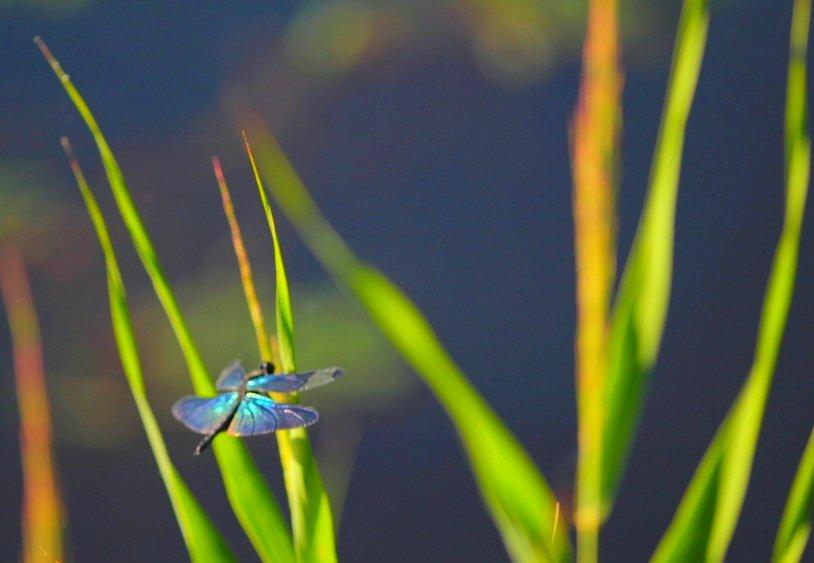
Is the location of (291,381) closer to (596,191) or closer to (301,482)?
(301,482)

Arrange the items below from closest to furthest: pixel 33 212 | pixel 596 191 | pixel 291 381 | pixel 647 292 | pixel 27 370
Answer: pixel 596 191, pixel 647 292, pixel 291 381, pixel 27 370, pixel 33 212

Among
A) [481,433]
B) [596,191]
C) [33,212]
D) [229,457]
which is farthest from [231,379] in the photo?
[33,212]

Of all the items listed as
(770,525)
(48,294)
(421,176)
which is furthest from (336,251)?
(770,525)

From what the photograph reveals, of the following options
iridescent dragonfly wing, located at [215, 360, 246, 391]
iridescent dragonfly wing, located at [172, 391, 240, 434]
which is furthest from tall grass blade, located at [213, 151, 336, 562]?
iridescent dragonfly wing, located at [215, 360, 246, 391]

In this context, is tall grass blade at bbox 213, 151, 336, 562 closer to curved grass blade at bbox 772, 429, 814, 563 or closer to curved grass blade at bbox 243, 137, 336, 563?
curved grass blade at bbox 243, 137, 336, 563

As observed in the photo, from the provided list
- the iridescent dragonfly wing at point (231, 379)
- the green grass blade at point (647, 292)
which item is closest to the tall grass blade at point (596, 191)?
the green grass blade at point (647, 292)

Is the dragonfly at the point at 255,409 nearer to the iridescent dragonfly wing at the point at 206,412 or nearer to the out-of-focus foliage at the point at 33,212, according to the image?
the iridescent dragonfly wing at the point at 206,412
